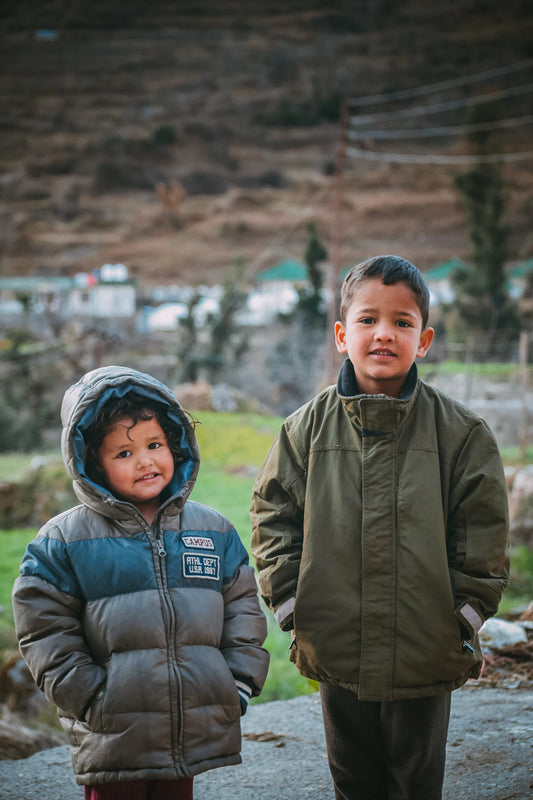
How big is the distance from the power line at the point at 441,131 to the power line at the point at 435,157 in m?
0.31

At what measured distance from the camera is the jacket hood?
140cm

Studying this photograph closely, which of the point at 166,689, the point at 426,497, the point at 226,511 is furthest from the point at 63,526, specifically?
the point at 226,511

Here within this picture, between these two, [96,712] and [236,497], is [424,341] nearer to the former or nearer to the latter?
[96,712]

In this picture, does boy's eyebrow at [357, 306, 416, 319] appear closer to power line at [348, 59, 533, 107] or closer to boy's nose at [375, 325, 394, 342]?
boy's nose at [375, 325, 394, 342]

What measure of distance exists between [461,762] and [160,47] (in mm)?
15336

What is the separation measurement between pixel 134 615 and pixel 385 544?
1.53ft

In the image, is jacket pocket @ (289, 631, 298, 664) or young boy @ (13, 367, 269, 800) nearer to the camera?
young boy @ (13, 367, 269, 800)

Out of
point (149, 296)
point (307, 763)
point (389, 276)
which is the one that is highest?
point (149, 296)

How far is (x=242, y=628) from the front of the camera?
1.44m

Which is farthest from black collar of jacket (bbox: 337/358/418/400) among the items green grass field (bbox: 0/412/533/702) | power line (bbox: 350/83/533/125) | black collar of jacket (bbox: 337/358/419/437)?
power line (bbox: 350/83/533/125)

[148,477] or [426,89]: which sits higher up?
[426,89]

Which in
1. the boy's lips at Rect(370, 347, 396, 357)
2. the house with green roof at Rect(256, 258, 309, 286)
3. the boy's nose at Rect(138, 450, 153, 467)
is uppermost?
the house with green roof at Rect(256, 258, 309, 286)

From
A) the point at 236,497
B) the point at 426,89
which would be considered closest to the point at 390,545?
the point at 236,497

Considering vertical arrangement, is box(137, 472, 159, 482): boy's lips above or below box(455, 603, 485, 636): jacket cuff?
above
